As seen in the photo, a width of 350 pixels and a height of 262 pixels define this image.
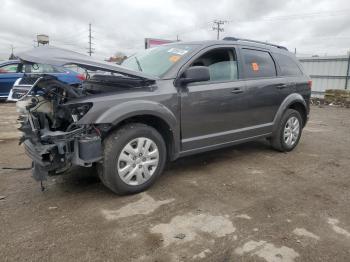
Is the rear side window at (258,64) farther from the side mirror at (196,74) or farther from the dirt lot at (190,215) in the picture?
the dirt lot at (190,215)

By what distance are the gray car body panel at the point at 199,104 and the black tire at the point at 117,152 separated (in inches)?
6.1

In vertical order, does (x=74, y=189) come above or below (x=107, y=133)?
below

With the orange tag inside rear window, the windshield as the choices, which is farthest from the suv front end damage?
the orange tag inside rear window

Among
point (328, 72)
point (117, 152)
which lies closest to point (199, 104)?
point (117, 152)

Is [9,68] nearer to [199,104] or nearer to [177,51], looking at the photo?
[177,51]

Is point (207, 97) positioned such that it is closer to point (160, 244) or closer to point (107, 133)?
point (107, 133)

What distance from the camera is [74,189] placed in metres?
3.62

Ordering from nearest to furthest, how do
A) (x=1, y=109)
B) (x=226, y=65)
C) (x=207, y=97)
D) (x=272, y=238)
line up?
1. (x=272, y=238)
2. (x=207, y=97)
3. (x=226, y=65)
4. (x=1, y=109)

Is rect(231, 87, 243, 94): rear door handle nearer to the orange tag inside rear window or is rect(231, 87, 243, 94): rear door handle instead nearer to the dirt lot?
the orange tag inside rear window

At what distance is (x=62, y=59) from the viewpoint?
2902mm

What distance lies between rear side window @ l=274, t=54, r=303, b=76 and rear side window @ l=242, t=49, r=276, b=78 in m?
0.23

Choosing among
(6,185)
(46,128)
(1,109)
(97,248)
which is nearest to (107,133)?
(46,128)

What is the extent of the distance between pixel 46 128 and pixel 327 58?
56.1 feet

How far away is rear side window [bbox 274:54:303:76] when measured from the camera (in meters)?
5.17
